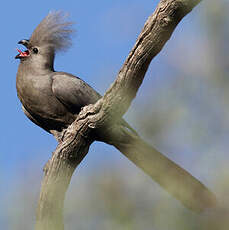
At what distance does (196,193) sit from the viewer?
2.61 metres

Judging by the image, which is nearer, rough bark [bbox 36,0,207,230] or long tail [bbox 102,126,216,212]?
long tail [bbox 102,126,216,212]

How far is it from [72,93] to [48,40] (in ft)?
3.86

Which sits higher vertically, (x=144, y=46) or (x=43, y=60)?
(x=43, y=60)

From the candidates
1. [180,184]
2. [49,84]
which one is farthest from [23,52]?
[180,184]

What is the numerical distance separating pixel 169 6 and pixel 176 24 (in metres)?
0.17

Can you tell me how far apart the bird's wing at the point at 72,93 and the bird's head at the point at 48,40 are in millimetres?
657

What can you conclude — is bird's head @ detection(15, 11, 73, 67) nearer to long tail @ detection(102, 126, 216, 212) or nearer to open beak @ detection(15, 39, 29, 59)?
open beak @ detection(15, 39, 29, 59)

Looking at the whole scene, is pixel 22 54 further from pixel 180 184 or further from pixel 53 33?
pixel 180 184

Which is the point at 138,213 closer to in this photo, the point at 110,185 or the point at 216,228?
the point at 110,185

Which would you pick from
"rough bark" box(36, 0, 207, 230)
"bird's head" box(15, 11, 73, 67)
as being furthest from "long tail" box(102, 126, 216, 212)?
"bird's head" box(15, 11, 73, 67)

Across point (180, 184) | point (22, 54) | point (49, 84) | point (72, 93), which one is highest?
point (22, 54)

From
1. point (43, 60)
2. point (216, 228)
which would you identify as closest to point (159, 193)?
point (216, 228)

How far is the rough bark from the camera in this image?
3.50m

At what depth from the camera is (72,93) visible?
236 inches
